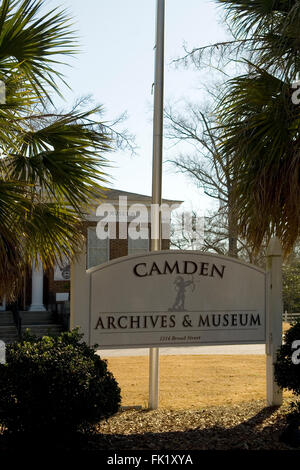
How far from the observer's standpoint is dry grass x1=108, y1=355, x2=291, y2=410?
9023 mm

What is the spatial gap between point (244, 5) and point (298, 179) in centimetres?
257

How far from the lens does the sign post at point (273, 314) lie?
7816 millimetres

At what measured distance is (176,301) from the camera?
745 cm

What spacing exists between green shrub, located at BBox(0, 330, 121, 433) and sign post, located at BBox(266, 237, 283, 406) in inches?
120

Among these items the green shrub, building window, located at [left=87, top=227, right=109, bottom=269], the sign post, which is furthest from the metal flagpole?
building window, located at [left=87, top=227, right=109, bottom=269]

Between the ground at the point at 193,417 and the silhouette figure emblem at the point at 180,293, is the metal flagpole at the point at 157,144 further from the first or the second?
the silhouette figure emblem at the point at 180,293

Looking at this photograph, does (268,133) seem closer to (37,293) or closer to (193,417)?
(193,417)

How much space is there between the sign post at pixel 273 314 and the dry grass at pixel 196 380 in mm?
913

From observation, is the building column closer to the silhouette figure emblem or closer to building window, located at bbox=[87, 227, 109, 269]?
building window, located at bbox=[87, 227, 109, 269]

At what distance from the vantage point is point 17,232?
21.2ft

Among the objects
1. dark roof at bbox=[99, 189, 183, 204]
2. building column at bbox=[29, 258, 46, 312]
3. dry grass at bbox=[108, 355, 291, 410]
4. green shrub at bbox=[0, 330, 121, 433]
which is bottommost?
dry grass at bbox=[108, 355, 291, 410]

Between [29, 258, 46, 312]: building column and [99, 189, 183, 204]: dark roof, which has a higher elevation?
[99, 189, 183, 204]: dark roof

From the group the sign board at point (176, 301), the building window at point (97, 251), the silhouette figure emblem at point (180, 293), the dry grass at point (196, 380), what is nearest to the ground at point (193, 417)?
the dry grass at point (196, 380)

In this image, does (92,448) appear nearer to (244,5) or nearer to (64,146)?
(64,146)
